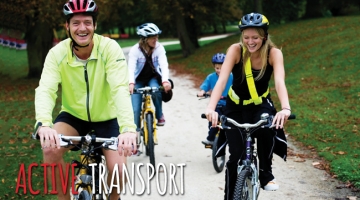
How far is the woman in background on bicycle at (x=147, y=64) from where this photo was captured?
757 cm

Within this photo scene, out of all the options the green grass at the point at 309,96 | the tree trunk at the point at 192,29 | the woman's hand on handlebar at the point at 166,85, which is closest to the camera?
the woman's hand on handlebar at the point at 166,85

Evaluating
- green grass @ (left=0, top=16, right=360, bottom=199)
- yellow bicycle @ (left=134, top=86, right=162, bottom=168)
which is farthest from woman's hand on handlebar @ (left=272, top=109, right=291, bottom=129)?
yellow bicycle @ (left=134, top=86, right=162, bottom=168)

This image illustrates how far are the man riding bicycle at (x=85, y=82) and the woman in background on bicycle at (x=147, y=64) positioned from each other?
3325 millimetres

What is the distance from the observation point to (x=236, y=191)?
424cm

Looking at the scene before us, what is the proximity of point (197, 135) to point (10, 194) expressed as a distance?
4.30 meters

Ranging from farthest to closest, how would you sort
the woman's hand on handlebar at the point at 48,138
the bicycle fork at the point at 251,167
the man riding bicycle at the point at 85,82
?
the bicycle fork at the point at 251,167 → the man riding bicycle at the point at 85,82 → the woman's hand on handlebar at the point at 48,138

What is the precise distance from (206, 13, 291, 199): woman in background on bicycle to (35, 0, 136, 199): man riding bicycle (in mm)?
928

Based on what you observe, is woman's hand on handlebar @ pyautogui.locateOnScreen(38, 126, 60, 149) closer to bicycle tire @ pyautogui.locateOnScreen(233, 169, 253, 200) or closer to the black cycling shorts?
the black cycling shorts

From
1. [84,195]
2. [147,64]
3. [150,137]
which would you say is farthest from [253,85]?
[147,64]

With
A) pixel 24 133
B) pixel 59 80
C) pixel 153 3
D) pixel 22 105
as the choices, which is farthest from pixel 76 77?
pixel 153 3

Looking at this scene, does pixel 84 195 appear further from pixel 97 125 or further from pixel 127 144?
pixel 97 125

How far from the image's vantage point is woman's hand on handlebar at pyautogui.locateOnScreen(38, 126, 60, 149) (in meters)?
3.42

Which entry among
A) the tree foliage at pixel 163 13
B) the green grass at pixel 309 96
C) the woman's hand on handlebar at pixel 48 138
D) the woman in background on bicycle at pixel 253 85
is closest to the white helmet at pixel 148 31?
the green grass at pixel 309 96

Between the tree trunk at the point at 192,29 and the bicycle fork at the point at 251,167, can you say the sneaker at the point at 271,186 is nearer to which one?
the bicycle fork at the point at 251,167
